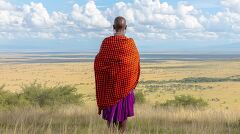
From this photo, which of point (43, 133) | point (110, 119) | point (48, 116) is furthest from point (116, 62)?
point (48, 116)

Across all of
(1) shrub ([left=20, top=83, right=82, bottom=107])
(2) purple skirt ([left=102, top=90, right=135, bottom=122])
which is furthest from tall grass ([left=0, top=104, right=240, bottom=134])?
(1) shrub ([left=20, top=83, right=82, bottom=107])

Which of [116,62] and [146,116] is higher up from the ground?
[116,62]

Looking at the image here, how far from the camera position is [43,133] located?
585cm

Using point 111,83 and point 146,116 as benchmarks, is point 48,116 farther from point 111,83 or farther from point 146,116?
point 111,83

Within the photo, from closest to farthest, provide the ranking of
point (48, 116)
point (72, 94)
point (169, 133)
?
point (169, 133), point (48, 116), point (72, 94)

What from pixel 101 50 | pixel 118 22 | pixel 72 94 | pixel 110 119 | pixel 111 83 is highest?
pixel 118 22

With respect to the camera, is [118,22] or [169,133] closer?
[118,22]

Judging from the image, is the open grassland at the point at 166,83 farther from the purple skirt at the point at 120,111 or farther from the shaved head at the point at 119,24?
the shaved head at the point at 119,24

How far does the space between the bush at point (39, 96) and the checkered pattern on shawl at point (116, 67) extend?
1050 centimetres

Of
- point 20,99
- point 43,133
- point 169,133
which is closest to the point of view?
point 43,133

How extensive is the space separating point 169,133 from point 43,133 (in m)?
3.14

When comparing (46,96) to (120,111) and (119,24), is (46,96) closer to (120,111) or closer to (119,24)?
(120,111)

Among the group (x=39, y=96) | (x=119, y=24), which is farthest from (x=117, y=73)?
(x=39, y=96)

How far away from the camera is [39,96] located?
20.2 metres
